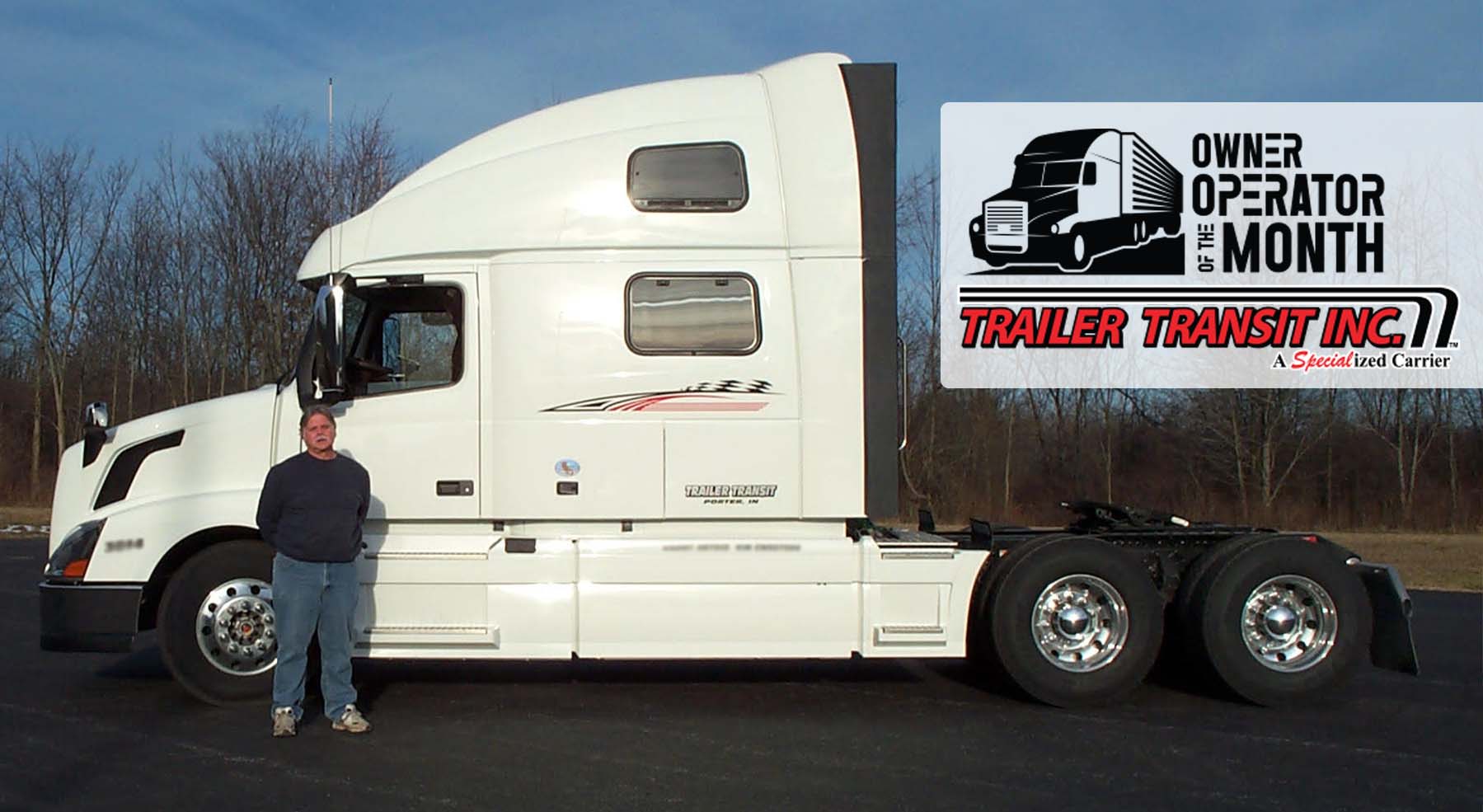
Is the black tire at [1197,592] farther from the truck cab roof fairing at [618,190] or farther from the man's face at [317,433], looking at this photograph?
the man's face at [317,433]

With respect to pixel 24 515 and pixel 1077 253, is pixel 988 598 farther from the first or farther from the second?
pixel 24 515

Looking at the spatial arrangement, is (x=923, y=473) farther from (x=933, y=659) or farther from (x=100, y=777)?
(x=100, y=777)

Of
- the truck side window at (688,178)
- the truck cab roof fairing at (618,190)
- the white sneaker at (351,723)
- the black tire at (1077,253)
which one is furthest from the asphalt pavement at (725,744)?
the black tire at (1077,253)

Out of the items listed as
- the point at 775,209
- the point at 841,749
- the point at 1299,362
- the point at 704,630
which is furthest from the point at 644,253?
the point at 1299,362

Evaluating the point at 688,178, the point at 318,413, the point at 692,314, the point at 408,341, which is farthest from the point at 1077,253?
the point at 318,413

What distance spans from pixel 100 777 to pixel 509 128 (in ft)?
15.4

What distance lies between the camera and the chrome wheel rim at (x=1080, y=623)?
8.02 m

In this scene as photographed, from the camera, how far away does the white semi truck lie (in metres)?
7.91

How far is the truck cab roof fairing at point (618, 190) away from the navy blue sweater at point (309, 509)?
1677mm

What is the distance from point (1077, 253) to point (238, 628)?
1427 centimetres

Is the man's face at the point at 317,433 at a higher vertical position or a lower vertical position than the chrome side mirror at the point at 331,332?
lower

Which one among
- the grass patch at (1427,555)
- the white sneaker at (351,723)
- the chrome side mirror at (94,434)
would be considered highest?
the chrome side mirror at (94,434)

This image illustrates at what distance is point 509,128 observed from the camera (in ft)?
27.5

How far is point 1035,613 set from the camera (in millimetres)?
7969
